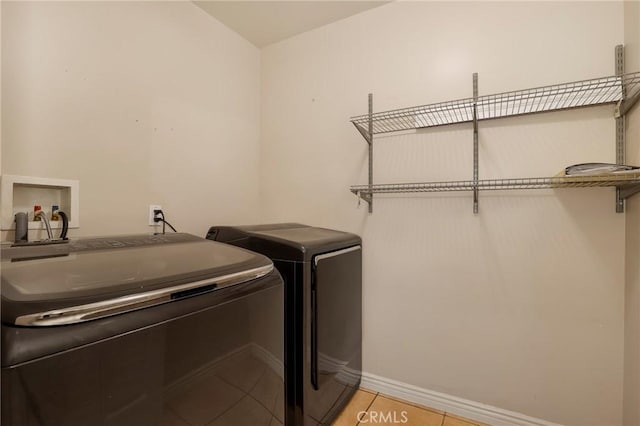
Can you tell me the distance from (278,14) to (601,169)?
204 centimetres

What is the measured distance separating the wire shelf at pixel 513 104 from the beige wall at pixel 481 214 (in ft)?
0.21

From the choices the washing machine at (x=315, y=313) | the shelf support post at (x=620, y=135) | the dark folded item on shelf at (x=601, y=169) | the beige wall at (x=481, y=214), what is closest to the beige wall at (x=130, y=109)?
the washing machine at (x=315, y=313)

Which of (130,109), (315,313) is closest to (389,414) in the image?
(315,313)

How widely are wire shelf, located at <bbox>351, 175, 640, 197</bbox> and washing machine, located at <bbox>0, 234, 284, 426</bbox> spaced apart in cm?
103

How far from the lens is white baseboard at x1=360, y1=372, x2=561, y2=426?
5.14ft

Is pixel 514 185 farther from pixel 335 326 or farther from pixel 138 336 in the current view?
pixel 138 336

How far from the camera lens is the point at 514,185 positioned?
5.06ft

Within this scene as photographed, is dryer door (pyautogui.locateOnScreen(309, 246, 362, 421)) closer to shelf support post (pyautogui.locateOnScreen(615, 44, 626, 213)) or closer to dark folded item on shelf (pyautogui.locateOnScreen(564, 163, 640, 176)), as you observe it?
dark folded item on shelf (pyautogui.locateOnScreen(564, 163, 640, 176))

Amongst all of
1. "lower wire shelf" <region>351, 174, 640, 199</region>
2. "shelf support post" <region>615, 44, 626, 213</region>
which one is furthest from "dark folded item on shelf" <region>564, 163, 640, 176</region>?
"shelf support post" <region>615, 44, 626, 213</region>

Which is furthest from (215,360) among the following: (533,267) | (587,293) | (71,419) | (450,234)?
(587,293)

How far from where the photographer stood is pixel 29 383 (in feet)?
1.72

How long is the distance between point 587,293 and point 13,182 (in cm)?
258

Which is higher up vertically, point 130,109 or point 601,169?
point 130,109

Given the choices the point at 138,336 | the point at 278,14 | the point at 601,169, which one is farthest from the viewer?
the point at 278,14
